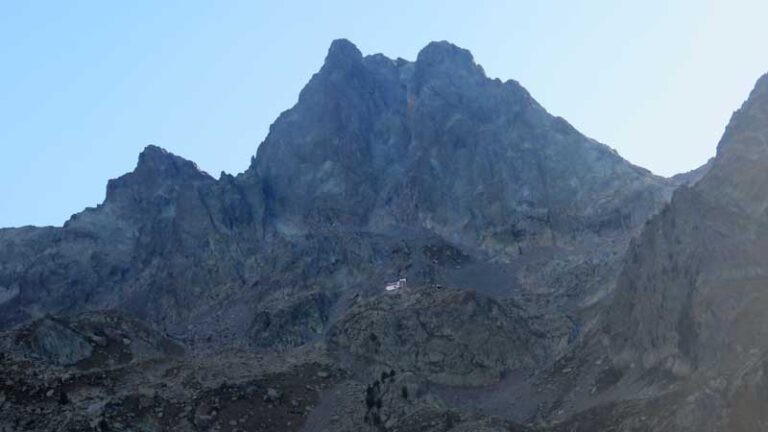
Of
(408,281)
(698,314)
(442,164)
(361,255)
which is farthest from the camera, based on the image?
(442,164)

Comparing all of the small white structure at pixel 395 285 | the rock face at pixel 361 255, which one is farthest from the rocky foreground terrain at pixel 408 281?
the small white structure at pixel 395 285

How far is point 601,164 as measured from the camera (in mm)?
145875

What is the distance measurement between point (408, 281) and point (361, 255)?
11734 millimetres

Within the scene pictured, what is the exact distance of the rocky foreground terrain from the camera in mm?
78250

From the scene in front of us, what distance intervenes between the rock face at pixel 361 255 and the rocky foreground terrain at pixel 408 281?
356 mm

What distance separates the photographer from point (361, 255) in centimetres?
12888

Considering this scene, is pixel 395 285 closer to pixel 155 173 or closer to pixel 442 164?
pixel 442 164

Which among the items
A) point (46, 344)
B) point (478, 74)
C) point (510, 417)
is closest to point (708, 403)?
point (510, 417)

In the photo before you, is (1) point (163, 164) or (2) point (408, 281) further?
(1) point (163, 164)

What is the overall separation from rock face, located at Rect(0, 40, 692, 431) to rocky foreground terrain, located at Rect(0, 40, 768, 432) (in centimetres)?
36

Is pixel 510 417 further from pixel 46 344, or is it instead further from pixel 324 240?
pixel 324 240

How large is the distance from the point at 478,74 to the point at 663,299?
95.2 metres

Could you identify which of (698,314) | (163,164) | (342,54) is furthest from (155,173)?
(698,314)

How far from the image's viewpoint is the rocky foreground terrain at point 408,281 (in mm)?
→ 78250
